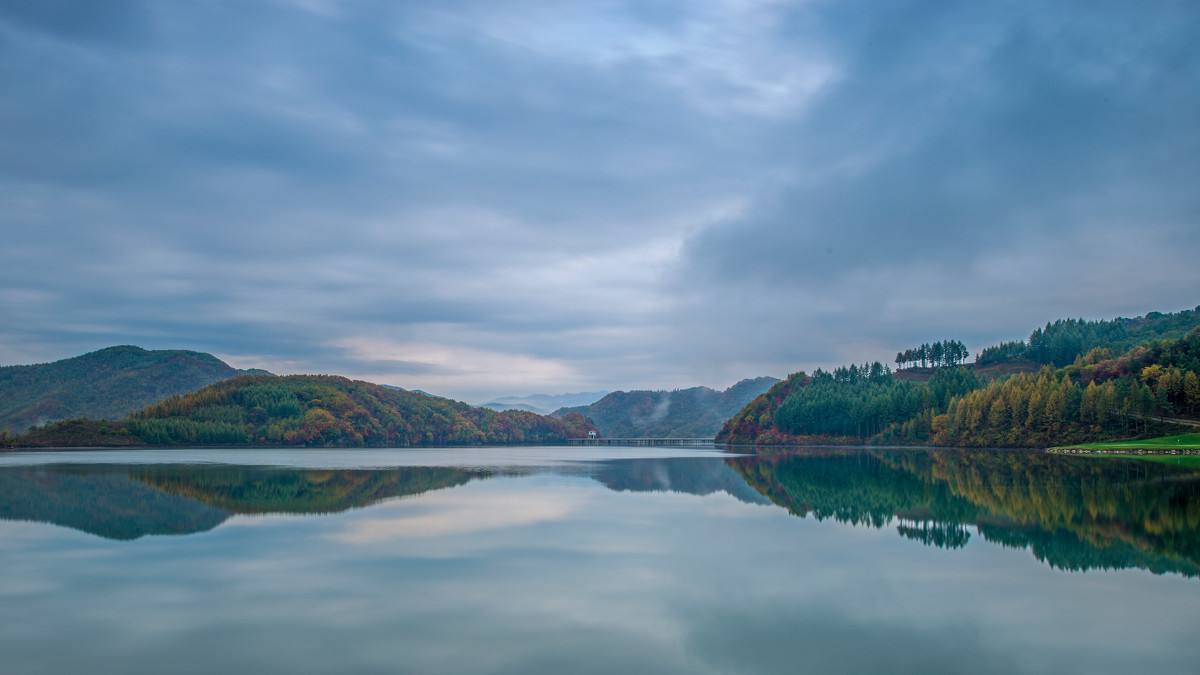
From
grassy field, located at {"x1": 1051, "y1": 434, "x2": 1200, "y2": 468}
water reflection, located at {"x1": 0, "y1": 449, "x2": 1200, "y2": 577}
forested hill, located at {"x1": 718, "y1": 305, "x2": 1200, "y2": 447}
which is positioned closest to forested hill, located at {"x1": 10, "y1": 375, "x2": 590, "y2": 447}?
forested hill, located at {"x1": 718, "y1": 305, "x2": 1200, "y2": 447}

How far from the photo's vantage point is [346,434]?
181750 mm

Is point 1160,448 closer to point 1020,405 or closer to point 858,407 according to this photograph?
point 1020,405

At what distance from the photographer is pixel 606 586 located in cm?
1641

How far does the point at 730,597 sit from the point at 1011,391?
10266cm

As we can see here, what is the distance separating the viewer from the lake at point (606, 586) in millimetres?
11492

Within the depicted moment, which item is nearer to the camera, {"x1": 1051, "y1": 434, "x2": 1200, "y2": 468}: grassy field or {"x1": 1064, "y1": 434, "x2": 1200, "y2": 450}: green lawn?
{"x1": 1051, "y1": 434, "x2": 1200, "y2": 468}: grassy field

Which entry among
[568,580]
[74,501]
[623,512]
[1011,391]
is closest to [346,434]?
[1011,391]

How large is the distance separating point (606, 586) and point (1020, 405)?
328ft

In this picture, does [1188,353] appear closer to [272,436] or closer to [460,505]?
[460,505]

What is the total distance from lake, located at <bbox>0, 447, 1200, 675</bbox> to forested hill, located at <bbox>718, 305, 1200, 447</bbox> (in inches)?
2601

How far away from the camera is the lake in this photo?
11.5 metres

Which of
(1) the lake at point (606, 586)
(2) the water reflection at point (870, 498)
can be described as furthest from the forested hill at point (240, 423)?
(1) the lake at point (606, 586)

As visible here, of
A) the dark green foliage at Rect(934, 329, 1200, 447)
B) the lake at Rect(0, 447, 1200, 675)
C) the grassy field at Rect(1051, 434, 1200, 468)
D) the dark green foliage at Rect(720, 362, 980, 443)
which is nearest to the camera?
the lake at Rect(0, 447, 1200, 675)

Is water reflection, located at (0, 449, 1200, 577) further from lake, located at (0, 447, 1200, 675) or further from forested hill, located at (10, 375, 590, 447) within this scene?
forested hill, located at (10, 375, 590, 447)
